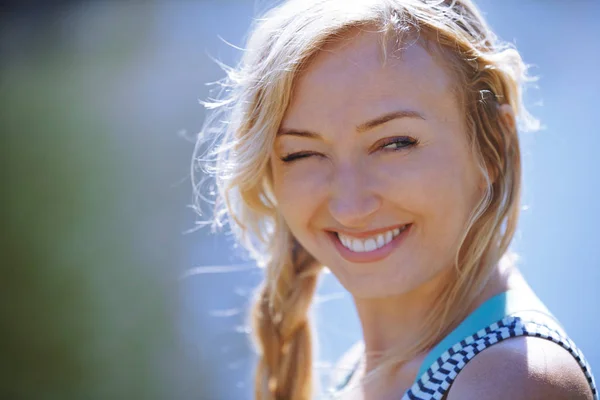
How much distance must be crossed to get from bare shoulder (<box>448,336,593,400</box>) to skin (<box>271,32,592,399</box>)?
0.73ft

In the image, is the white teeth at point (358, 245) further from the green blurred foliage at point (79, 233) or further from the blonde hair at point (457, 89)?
the green blurred foliage at point (79, 233)

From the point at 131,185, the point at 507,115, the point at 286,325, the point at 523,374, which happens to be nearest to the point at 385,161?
the point at 507,115

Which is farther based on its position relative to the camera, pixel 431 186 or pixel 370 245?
pixel 370 245

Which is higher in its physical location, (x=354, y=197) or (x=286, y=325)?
(x=354, y=197)

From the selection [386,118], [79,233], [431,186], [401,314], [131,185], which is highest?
[131,185]

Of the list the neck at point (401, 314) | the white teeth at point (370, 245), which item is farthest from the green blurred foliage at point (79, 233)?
the white teeth at point (370, 245)

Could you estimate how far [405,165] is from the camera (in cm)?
166

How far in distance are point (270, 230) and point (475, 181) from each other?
0.72 metres

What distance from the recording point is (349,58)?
1688 mm

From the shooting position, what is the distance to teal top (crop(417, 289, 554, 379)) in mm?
1607

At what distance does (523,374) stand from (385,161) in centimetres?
54

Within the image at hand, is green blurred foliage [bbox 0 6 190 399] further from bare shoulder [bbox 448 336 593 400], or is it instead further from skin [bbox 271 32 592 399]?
bare shoulder [bbox 448 336 593 400]

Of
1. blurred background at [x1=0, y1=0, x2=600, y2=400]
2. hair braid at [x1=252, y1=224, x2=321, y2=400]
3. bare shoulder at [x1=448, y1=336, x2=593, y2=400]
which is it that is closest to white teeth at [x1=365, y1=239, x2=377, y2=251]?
bare shoulder at [x1=448, y1=336, x2=593, y2=400]

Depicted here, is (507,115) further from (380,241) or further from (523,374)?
(523,374)
